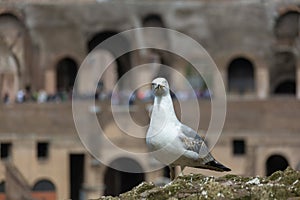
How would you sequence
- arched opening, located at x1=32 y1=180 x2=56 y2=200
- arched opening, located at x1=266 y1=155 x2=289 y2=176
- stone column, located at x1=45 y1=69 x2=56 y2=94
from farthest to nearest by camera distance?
stone column, located at x1=45 y1=69 x2=56 y2=94
arched opening, located at x1=266 y1=155 x2=289 y2=176
arched opening, located at x1=32 y1=180 x2=56 y2=200

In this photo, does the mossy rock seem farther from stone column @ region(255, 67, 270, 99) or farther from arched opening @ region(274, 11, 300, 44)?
arched opening @ region(274, 11, 300, 44)

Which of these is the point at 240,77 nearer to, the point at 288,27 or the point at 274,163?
the point at 288,27

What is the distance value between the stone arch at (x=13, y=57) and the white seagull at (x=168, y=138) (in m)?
25.7

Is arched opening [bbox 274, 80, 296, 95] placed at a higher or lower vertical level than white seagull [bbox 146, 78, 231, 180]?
higher

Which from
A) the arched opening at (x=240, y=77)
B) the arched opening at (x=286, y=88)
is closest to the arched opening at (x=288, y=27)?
the arched opening at (x=240, y=77)

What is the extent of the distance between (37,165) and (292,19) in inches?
436

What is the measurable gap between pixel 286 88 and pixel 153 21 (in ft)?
20.6

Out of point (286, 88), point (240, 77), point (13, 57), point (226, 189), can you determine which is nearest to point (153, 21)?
point (240, 77)

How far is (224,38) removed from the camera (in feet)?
113

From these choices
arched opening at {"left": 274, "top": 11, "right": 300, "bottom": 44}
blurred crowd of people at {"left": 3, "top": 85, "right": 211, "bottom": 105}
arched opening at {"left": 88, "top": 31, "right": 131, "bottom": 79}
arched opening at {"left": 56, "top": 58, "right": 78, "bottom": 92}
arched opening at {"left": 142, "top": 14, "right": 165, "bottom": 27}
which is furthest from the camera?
arched opening at {"left": 56, "top": 58, "right": 78, "bottom": 92}

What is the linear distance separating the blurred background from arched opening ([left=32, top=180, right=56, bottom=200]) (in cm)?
3

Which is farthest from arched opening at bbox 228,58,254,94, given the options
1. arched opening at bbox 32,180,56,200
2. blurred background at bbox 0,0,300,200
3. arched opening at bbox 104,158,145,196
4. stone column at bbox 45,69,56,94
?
arched opening at bbox 32,180,56,200

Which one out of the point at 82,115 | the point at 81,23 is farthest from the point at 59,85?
the point at 82,115

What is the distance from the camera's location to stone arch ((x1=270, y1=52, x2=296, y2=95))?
35906 mm
